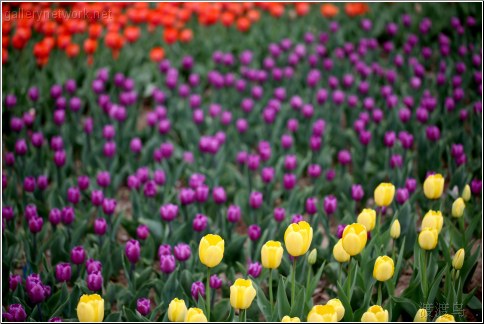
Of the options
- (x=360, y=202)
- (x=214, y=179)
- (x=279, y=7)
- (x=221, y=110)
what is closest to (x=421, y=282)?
(x=360, y=202)

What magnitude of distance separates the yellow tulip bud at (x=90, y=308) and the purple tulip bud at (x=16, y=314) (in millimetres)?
611

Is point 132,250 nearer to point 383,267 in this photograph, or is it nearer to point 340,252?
point 340,252

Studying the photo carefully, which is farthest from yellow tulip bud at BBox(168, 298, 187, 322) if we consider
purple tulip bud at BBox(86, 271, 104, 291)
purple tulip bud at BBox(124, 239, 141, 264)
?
purple tulip bud at BBox(124, 239, 141, 264)

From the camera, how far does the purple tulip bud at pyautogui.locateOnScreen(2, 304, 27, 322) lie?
7.78 feet

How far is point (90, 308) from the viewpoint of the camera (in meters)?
1.87

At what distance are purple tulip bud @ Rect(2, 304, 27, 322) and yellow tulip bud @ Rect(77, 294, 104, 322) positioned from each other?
611 millimetres

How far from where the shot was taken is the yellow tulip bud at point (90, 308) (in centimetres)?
187

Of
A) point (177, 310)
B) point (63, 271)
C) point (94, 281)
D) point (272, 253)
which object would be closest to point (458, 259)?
point (272, 253)

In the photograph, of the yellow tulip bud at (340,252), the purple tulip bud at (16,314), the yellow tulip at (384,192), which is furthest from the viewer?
the yellow tulip at (384,192)

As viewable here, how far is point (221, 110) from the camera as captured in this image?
467 cm

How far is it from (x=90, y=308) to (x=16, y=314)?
668 mm

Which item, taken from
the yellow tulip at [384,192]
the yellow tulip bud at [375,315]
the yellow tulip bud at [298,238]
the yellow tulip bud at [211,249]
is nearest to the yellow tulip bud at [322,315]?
the yellow tulip bud at [375,315]

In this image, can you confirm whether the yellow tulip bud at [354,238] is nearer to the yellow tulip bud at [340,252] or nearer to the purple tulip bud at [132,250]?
the yellow tulip bud at [340,252]

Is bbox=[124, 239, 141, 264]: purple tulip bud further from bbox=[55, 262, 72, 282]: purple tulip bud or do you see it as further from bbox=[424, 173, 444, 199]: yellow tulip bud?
bbox=[424, 173, 444, 199]: yellow tulip bud
